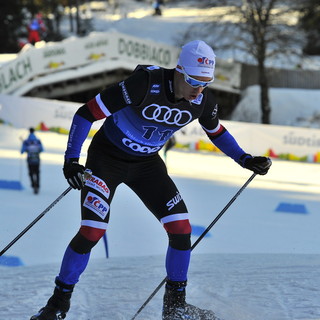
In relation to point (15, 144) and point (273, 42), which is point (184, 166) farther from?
point (273, 42)

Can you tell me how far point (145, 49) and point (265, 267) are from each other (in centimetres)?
1986

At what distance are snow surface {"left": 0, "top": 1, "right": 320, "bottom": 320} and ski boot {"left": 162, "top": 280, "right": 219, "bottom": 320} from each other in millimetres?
153

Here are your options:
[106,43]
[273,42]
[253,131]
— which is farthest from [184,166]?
[273,42]

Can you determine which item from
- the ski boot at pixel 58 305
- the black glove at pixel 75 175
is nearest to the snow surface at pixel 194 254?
the ski boot at pixel 58 305

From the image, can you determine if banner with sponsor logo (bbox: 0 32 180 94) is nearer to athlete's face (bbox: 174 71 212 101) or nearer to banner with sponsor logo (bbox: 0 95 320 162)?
banner with sponsor logo (bbox: 0 95 320 162)

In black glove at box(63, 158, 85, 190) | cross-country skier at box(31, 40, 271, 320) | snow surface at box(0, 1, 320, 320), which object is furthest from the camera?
snow surface at box(0, 1, 320, 320)

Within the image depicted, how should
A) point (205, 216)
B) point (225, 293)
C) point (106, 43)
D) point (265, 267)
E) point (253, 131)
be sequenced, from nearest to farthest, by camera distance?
1. point (225, 293)
2. point (265, 267)
3. point (205, 216)
4. point (253, 131)
5. point (106, 43)

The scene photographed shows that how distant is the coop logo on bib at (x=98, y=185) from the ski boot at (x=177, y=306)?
0.76m

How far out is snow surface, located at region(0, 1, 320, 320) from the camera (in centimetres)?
567

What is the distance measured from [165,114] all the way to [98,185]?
58cm

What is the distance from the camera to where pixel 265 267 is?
6879 mm

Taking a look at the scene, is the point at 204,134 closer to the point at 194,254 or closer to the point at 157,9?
the point at 194,254

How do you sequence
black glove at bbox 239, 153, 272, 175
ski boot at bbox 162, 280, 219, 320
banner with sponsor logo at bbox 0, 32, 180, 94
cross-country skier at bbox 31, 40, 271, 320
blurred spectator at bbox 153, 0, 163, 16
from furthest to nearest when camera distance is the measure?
1. blurred spectator at bbox 153, 0, 163, 16
2. banner with sponsor logo at bbox 0, 32, 180, 94
3. black glove at bbox 239, 153, 272, 175
4. ski boot at bbox 162, 280, 219, 320
5. cross-country skier at bbox 31, 40, 271, 320

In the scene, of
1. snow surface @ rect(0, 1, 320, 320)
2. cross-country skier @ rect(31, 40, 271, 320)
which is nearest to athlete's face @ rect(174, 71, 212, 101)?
cross-country skier @ rect(31, 40, 271, 320)
